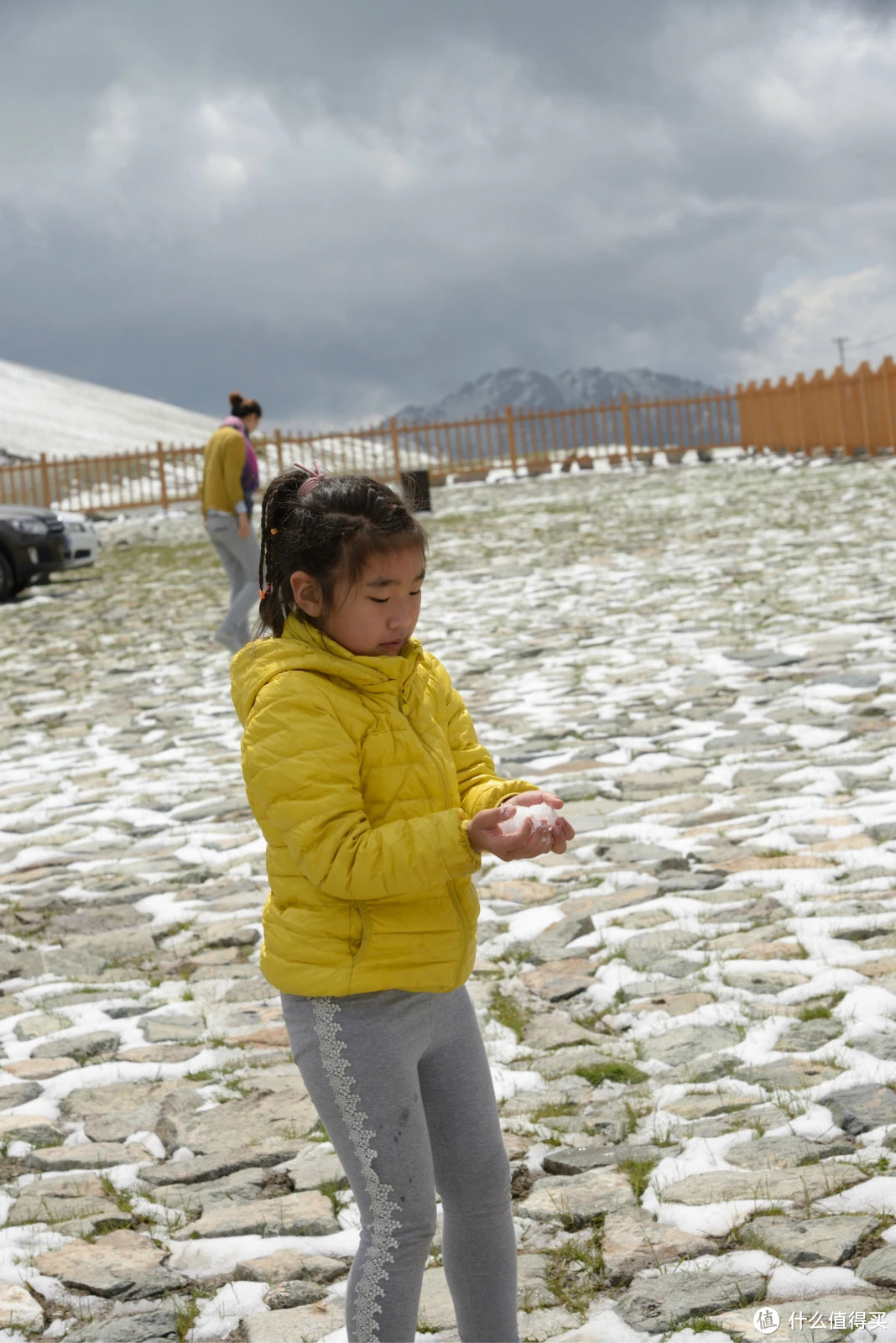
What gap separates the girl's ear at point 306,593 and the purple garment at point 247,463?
7.64m

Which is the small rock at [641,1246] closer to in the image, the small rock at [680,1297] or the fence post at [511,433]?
the small rock at [680,1297]

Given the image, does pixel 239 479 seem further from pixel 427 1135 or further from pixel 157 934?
pixel 427 1135

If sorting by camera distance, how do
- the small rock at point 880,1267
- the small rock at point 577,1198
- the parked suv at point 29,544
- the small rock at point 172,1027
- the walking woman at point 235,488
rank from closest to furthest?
the small rock at point 880,1267 < the small rock at point 577,1198 < the small rock at point 172,1027 < the walking woman at point 235,488 < the parked suv at point 29,544

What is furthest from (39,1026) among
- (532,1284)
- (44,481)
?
(44,481)

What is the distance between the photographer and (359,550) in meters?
2.12

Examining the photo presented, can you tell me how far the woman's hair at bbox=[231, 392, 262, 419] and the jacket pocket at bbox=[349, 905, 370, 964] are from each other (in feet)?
26.1

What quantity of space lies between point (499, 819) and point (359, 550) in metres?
0.47

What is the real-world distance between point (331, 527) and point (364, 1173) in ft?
3.23

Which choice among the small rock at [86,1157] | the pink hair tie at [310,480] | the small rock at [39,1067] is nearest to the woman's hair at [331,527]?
the pink hair tie at [310,480]

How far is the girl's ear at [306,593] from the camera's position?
2158mm

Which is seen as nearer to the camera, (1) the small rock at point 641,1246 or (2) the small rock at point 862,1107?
(1) the small rock at point 641,1246

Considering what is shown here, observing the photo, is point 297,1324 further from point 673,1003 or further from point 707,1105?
point 673,1003

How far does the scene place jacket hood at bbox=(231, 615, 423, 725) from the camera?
2.13 metres

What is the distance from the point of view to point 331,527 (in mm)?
2125
